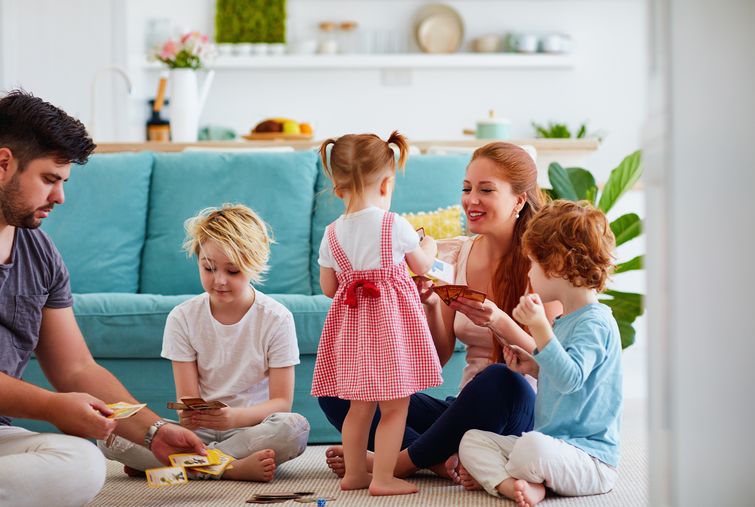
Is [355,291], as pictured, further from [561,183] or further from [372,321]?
[561,183]

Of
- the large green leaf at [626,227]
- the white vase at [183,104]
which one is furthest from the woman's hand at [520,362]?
the white vase at [183,104]

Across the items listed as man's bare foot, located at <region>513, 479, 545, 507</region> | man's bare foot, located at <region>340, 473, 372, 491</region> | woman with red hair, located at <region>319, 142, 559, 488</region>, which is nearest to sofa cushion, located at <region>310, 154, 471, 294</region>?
woman with red hair, located at <region>319, 142, 559, 488</region>

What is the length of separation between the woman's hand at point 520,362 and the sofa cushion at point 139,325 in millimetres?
856

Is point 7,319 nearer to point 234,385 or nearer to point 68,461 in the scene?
point 68,461

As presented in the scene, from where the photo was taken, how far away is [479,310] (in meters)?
2.15

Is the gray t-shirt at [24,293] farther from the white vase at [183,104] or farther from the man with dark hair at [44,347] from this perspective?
the white vase at [183,104]

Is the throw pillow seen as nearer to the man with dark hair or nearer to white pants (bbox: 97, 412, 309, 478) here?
white pants (bbox: 97, 412, 309, 478)

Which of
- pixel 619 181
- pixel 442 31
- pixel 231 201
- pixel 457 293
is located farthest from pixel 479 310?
pixel 442 31

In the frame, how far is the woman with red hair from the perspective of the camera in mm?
2232

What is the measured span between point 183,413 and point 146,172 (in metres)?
1.57

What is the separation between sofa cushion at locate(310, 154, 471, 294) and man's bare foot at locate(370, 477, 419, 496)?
1401 mm

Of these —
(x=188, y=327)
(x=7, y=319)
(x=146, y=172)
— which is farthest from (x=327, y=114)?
(x=7, y=319)

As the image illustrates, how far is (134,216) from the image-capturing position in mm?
3625

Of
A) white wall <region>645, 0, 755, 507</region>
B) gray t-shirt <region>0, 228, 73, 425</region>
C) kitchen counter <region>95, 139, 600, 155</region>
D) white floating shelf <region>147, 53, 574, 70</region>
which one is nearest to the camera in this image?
white wall <region>645, 0, 755, 507</region>
